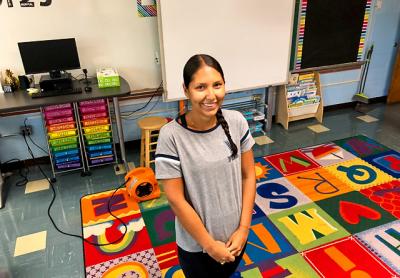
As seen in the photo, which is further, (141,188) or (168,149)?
(141,188)

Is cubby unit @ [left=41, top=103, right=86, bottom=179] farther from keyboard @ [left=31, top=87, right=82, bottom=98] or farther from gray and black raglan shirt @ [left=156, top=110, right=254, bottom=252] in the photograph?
gray and black raglan shirt @ [left=156, top=110, right=254, bottom=252]

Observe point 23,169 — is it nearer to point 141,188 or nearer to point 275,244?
point 141,188

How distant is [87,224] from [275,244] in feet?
4.59

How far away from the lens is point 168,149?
3.54ft

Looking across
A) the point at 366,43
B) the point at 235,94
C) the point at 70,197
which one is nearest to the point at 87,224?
the point at 70,197

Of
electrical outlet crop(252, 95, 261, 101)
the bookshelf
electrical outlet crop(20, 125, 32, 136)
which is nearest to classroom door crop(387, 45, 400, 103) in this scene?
the bookshelf

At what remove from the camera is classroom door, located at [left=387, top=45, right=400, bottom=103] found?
14.4ft

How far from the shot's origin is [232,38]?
3.24m

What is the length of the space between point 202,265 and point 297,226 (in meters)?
1.31

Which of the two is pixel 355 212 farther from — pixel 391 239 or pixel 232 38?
pixel 232 38

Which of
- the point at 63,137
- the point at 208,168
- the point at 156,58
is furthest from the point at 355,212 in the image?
the point at 63,137

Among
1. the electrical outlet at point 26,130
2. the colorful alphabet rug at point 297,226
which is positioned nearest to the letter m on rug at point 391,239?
the colorful alphabet rug at point 297,226

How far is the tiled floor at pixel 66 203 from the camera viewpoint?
2.16 meters

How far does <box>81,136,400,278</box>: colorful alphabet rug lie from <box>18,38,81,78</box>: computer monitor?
1.16 metres
